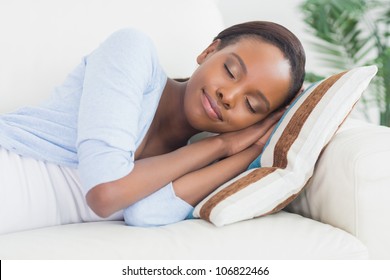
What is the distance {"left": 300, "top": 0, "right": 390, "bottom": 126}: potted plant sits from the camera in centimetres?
252

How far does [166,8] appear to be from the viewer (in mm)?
1903

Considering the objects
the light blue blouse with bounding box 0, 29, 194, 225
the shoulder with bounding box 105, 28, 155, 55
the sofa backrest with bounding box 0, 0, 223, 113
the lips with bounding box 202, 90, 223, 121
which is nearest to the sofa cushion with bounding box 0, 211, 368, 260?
the light blue blouse with bounding box 0, 29, 194, 225

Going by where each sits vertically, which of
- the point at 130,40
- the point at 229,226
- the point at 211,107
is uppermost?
the point at 130,40

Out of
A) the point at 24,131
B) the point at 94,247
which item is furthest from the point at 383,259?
the point at 24,131

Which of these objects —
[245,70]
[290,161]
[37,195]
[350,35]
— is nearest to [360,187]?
[290,161]

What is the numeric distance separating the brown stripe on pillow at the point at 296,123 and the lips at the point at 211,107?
164mm

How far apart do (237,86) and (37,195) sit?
0.55 meters

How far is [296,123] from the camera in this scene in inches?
53.0

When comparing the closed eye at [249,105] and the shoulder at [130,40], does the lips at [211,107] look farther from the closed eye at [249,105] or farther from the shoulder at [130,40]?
the shoulder at [130,40]

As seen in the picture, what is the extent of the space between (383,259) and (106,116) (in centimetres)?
70

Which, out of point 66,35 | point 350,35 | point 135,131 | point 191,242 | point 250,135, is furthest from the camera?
point 350,35

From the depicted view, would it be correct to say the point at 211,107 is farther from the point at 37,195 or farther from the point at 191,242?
the point at 37,195

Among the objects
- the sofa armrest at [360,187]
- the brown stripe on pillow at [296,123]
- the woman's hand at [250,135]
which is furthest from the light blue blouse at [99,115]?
the sofa armrest at [360,187]
